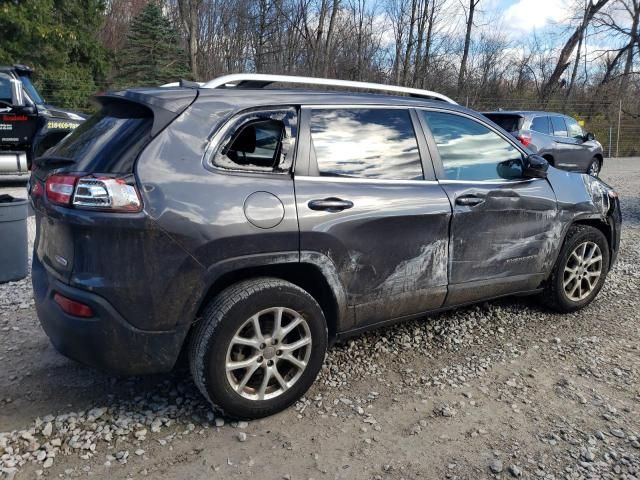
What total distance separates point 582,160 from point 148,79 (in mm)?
21266

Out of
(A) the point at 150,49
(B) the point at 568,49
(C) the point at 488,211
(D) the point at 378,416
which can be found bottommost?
(D) the point at 378,416

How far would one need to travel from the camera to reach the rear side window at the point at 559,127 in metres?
12.4

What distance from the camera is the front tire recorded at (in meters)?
2.61

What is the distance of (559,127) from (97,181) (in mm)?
12528

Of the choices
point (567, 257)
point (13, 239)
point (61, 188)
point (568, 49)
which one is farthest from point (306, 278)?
point (568, 49)

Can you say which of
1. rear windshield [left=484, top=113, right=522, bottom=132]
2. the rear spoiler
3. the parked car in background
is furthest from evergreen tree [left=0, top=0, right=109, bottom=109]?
the rear spoiler

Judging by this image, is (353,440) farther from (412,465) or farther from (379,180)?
(379,180)

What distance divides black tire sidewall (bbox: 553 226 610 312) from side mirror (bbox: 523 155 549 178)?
2.30ft

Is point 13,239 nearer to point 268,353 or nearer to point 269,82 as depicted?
point 269,82

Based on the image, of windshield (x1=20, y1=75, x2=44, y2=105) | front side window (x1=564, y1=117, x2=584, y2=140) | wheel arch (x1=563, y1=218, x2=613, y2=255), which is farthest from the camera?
front side window (x1=564, y1=117, x2=584, y2=140)

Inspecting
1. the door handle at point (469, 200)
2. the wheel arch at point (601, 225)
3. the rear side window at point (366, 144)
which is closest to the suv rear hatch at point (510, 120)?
the wheel arch at point (601, 225)

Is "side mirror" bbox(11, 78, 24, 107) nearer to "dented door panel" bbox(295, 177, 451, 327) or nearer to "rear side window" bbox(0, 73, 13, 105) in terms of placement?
"rear side window" bbox(0, 73, 13, 105)

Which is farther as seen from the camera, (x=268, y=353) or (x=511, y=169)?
(x=511, y=169)

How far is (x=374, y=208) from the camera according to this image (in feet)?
9.96
